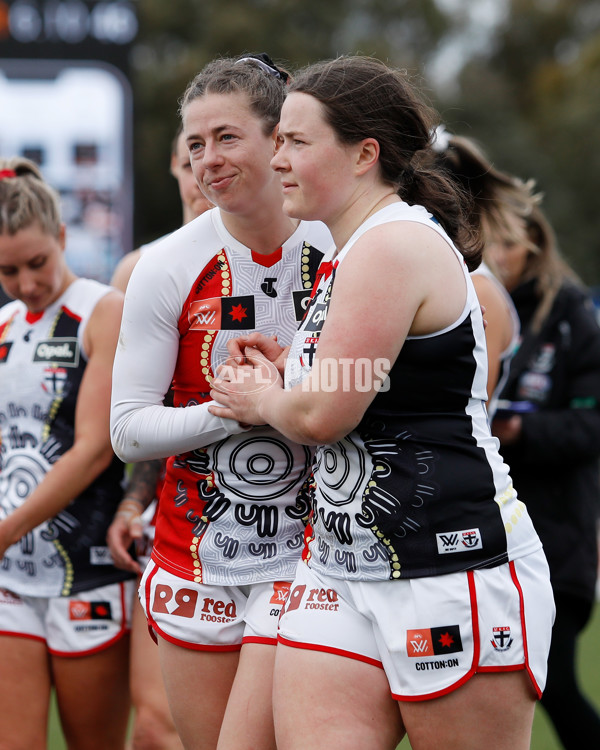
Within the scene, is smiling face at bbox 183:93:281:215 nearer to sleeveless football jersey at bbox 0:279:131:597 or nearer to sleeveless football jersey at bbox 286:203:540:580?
sleeveless football jersey at bbox 286:203:540:580

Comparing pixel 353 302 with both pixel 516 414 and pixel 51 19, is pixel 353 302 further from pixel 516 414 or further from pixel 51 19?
pixel 51 19

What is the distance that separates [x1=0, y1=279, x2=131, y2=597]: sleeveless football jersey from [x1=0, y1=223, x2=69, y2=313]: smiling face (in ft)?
0.20

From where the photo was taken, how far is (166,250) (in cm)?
233

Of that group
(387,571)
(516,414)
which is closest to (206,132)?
(387,571)

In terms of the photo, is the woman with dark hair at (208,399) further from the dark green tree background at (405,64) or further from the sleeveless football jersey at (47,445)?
the dark green tree background at (405,64)

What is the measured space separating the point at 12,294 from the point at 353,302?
5.07 feet

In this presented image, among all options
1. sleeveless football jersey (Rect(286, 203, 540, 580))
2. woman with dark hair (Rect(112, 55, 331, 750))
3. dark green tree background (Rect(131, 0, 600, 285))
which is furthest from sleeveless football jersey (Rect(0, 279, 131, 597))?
dark green tree background (Rect(131, 0, 600, 285))

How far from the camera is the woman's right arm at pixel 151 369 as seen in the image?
7.45 feet

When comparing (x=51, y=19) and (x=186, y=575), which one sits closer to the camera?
(x=186, y=575)

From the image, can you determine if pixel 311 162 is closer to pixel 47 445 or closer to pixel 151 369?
pixel 151 369

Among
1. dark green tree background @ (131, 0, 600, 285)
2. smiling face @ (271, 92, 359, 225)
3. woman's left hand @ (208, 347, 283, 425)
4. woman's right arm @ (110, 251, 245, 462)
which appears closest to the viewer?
smiling face @ (271, 92, 359, 225)

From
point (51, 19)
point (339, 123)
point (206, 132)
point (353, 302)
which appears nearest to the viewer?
point (353, 302)

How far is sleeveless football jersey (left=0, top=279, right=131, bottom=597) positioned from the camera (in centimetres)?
297

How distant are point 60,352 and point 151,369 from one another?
771 mm
